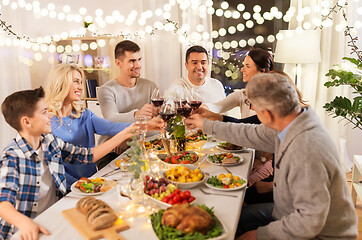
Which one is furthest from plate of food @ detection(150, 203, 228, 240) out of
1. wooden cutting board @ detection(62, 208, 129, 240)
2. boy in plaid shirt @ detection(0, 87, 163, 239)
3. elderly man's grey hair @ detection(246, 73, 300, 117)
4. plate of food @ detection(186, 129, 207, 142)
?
plate of food @ detection(186, 129, 207, 142)

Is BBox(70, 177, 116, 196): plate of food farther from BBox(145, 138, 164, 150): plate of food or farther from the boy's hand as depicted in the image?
BBox(145, 138, 164, 150): plate of food

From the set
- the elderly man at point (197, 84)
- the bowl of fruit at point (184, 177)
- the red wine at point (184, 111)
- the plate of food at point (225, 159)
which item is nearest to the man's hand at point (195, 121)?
the red wine at point (184, 111)

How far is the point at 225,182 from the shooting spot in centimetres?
165

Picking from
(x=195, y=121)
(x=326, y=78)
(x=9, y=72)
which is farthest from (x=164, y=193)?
(x=9, y=72)

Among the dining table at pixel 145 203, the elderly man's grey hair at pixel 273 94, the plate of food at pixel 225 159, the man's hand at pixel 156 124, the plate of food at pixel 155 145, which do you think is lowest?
the dining table at pixel 145 203

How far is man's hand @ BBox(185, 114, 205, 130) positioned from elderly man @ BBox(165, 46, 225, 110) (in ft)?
3.64

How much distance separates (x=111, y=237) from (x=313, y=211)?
73cm

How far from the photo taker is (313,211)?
1270mm

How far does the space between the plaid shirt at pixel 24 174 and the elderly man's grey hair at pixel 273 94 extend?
107 centimetres

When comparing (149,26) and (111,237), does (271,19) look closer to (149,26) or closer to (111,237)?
(149,26)

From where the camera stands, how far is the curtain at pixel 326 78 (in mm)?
4055

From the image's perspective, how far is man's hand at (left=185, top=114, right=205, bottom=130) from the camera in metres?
2.16

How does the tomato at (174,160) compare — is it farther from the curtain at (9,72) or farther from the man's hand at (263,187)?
the curtain at (9,72)

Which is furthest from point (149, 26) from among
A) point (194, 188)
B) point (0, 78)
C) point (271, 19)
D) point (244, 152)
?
point (194, 188)
